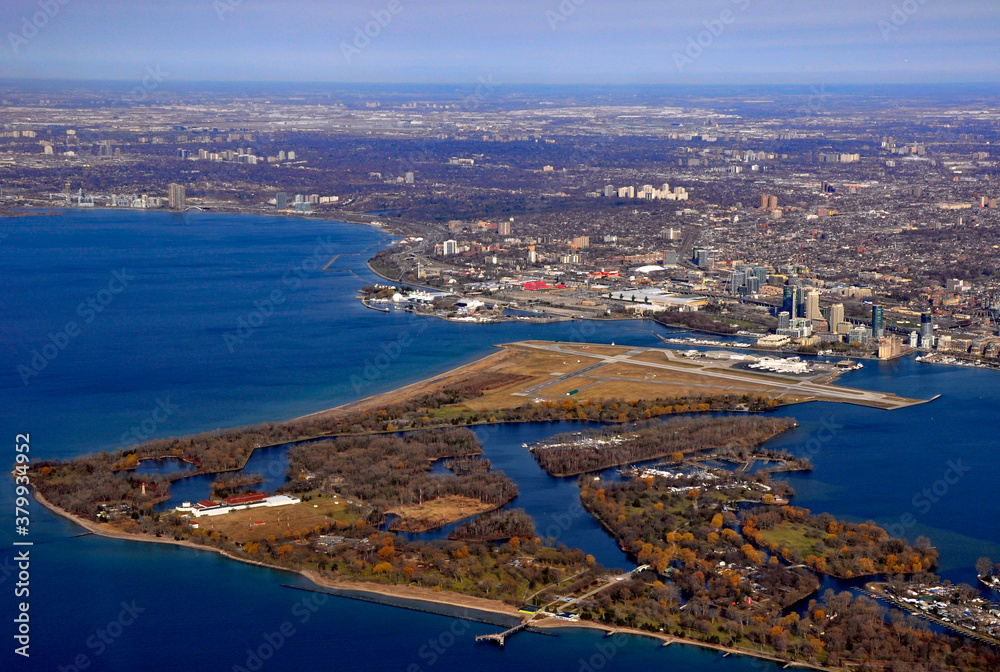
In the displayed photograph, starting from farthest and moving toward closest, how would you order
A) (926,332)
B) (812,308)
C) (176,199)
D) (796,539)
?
(176,199)
(812,308)
(926,332)
(796,539)

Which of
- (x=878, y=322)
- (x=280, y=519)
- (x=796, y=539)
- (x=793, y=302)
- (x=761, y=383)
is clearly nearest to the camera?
(x=796, y=539)

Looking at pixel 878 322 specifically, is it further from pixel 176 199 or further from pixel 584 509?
pixel 176 199

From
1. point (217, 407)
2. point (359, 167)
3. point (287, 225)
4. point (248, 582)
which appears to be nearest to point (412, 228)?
point (287, 225)

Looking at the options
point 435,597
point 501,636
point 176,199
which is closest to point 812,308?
point 435,597

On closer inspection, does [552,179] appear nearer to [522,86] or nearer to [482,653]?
[482,653]

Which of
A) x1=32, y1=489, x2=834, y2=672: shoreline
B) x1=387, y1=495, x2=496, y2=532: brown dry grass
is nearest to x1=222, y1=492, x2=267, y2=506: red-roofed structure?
x1=32, y1=489, x2=834, y2=672: shoreline

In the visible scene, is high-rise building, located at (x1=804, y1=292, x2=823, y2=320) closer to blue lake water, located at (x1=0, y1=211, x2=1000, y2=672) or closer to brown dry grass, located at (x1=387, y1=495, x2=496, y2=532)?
blue lake water, located at (x1=0, y1=211, x2=1000, y2=672)
